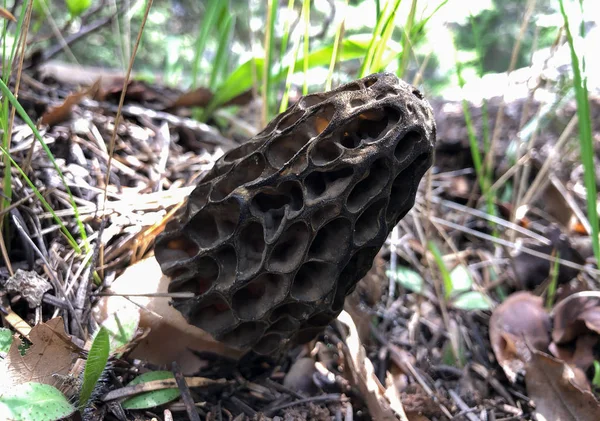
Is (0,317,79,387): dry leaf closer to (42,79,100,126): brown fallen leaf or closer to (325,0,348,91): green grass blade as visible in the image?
(42,79,100,126): brown fallen leaf

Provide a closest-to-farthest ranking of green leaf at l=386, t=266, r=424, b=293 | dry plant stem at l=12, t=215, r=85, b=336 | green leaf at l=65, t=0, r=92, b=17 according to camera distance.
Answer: dry plant stem at l=12, t=215, r=85, b=336 < green leaf at l=386, t=266, r=424, b=293 < green leaf at l=65, t=0, r=92, b=17

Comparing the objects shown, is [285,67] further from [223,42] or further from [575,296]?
[575,296]

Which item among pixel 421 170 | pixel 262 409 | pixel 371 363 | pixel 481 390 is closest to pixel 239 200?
pixel 421 170

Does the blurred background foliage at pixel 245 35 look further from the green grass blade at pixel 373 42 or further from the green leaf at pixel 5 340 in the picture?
the green leaf at pixel 5 340

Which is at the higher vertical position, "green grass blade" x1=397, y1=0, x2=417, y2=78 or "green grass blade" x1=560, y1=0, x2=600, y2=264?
"green grass blade" x1=397, y1=0, x2=417, y2=78

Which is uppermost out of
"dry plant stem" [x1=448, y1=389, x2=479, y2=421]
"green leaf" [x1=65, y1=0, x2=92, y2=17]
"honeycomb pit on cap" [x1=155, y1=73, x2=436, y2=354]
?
"green leaf" [x1=65, y1=0, x2=92, y2=17]

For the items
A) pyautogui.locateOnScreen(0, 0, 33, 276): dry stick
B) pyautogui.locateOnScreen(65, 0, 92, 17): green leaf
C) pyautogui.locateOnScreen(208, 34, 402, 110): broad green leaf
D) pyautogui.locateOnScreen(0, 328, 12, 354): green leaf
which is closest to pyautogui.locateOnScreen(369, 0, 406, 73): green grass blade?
pyautogui.locateOnScreen(208, 34, 402, 110): broad green leaf
